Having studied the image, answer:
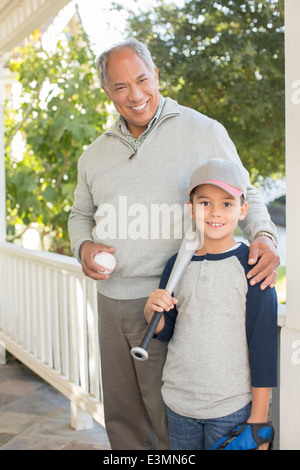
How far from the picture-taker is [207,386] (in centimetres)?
138

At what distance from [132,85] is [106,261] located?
492 millimetres

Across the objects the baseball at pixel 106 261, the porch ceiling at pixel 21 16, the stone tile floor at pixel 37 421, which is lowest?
the stone tile floor at pixel 37 421

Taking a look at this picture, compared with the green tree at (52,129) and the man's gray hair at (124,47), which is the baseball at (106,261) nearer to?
the man's gray hair at (124,47)

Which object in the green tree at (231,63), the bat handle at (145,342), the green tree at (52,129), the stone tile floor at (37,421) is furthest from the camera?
the green tree at (231,63)

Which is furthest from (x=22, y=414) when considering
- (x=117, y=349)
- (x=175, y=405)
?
(x=175, y=405)

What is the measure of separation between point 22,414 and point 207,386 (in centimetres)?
211

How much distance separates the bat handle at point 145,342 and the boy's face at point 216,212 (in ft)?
0.77

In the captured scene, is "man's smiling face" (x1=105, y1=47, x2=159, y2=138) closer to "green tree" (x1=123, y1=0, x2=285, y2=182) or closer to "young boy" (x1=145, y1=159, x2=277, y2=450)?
"young boy" (x1=145, y1=159, x2=277, y2=450)

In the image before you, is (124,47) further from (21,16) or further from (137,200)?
(21,16)

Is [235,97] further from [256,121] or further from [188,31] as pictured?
[188,31]

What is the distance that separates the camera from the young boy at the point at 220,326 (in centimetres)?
134

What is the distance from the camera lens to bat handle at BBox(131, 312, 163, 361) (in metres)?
1.28

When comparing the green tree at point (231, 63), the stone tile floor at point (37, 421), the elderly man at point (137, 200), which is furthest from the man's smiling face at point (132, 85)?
the green tree at point (231, 63)

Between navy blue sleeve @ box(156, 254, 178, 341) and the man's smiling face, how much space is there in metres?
0.43
